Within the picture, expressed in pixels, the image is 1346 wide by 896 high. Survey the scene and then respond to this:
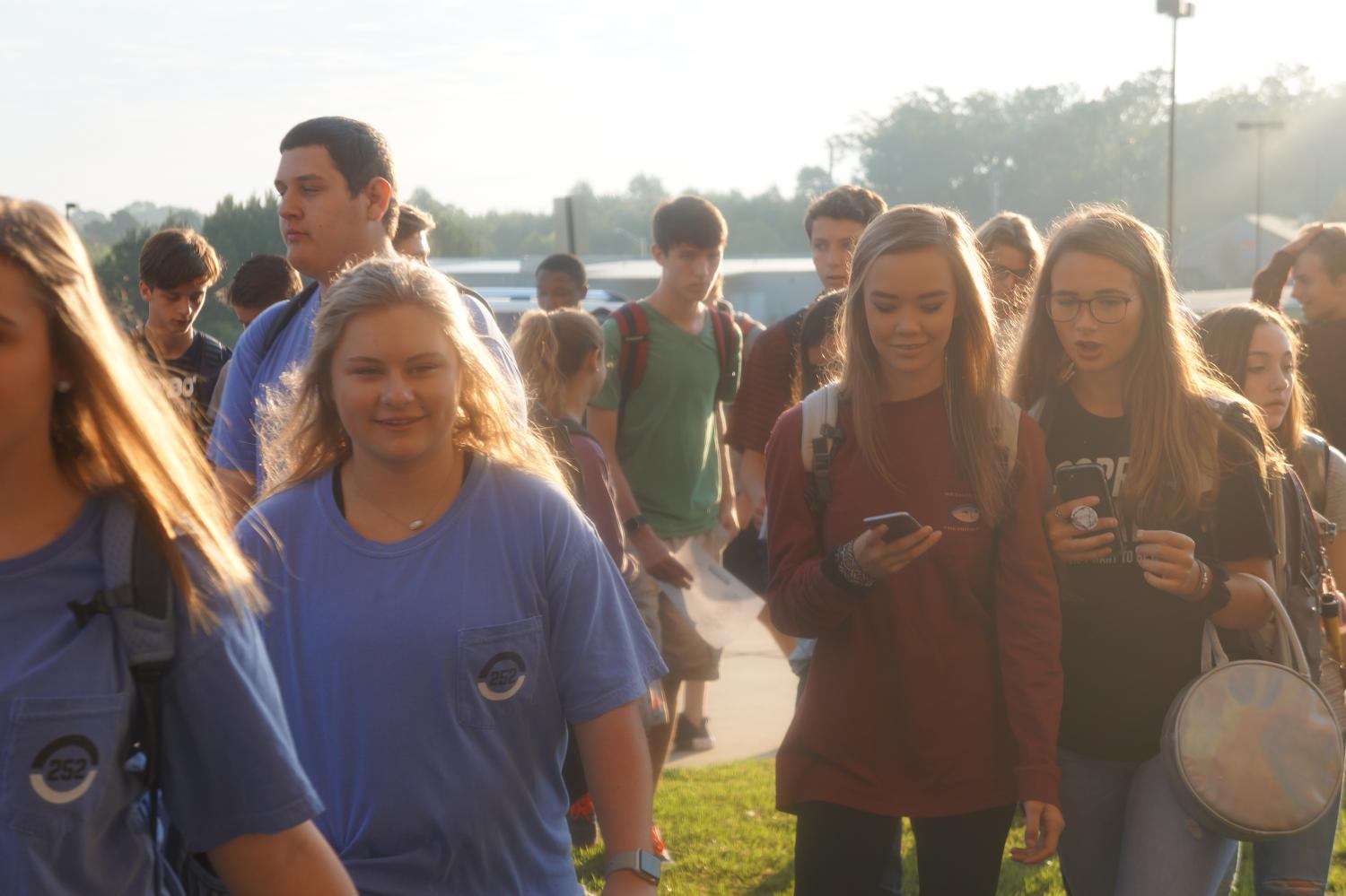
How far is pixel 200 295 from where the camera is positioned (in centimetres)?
692

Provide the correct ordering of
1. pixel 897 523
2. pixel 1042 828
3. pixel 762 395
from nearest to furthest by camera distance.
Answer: pixel 897 523
pixel 1042 828
pixel 762 395

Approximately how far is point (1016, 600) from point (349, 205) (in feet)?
7.32

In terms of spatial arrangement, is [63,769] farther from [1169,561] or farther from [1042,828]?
[1169,561]

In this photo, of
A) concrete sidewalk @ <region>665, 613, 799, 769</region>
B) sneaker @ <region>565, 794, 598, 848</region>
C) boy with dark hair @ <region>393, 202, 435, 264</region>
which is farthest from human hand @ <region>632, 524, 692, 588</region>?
concrete sidewalk @ <region>665, 613, 799, 769</region>

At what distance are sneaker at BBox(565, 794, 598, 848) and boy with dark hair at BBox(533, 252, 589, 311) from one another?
3.22m

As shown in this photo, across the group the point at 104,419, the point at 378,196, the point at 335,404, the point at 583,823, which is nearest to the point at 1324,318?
the point at 583,823

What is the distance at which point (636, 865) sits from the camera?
2.66m

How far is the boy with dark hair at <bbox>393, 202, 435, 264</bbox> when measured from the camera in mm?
6234

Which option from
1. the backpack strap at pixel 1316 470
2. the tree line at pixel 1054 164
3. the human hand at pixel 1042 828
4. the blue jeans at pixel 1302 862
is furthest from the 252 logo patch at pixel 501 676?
the tree line at pixel 1054 164

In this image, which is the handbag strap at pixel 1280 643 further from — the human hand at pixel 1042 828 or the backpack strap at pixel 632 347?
the backpack strap at pixel 632 347

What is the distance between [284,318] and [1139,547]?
234 centimetres

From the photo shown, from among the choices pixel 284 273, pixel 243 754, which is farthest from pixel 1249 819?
pixel 284 273

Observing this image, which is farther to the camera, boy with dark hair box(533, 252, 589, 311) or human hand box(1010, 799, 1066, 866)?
boy with dark hair box(533, 252, 589, 311)

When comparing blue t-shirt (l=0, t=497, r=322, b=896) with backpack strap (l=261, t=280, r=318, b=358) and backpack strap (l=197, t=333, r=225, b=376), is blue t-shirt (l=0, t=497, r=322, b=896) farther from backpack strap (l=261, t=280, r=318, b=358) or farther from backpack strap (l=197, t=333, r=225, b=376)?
backpack strap (l=197, t=333, r=225, b=376)
